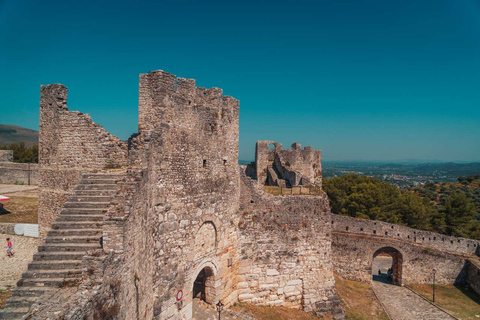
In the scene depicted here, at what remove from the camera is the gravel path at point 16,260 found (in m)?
12.4

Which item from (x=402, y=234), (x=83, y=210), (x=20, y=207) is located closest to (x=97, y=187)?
(x=83, y=210)

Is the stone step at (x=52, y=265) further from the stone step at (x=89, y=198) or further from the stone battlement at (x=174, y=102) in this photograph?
the stone battlement at (x=174, y=102)

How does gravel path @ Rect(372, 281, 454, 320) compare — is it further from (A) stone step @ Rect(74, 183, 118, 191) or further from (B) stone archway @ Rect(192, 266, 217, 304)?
(A) stone step @ Rect(74, 183, 118, 191)

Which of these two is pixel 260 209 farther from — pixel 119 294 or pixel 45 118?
pixel 45 118

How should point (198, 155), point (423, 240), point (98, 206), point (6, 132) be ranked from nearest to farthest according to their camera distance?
1. point (98, 206)
2. point (198, 155)
3. point (423, 240)
4. point (6, 132)

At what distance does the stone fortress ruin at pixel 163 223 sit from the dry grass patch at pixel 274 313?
0.40 m

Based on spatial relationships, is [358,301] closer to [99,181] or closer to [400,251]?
[400,251]

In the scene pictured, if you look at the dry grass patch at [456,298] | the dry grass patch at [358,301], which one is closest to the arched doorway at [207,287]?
the dry grass patch at [358,301]

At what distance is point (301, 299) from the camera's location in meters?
16.3

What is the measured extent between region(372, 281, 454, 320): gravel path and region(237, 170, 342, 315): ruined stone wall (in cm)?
652

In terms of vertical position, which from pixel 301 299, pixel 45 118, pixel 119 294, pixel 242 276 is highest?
pixel 45 118

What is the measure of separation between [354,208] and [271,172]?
12.4m

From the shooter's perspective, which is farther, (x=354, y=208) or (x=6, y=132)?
(x=6, y=132)

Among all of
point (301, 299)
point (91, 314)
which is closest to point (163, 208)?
point (91, 314)
